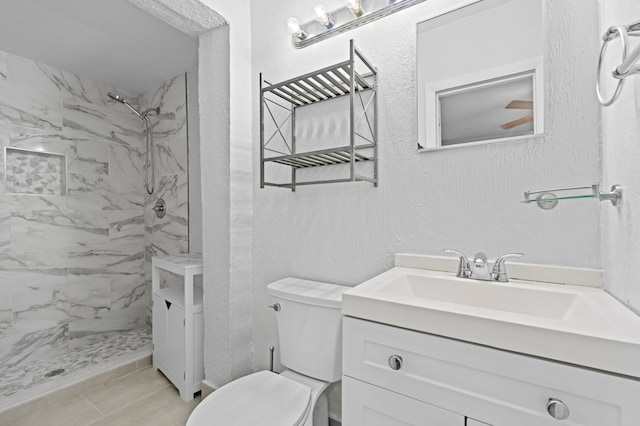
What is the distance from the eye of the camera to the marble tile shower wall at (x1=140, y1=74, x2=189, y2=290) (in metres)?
2.44

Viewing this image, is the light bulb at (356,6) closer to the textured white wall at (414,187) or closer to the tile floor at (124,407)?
the textured white wall at (414,187)

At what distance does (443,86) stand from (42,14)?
2.31 meters

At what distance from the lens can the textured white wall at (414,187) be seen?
3.07 feet

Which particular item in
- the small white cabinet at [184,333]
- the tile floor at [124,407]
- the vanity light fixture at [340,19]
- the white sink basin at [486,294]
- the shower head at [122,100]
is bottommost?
the tile floor at [124,407]

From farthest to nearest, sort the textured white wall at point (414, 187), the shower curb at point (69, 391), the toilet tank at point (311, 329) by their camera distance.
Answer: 1. the shower curb at point (69, 391)
2. the toilet tank at point (311, 329)
3. the textured white wall at point (414, 187)

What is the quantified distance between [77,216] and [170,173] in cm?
83

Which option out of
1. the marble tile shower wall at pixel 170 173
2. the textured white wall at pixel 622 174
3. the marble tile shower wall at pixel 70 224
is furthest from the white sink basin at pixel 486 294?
the marble tile shower wall at pixel 70 224

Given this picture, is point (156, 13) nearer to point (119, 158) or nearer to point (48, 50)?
point (48, 50)

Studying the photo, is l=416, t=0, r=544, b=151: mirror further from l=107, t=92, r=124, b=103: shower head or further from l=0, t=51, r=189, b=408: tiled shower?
l=107, t=92, r=124, b=103: shower head

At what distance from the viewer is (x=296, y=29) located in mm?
1453

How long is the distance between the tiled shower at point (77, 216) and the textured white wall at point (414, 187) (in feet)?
3.94

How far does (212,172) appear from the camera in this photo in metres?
1.67

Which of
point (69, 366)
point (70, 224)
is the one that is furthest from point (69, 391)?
point (70, 224)

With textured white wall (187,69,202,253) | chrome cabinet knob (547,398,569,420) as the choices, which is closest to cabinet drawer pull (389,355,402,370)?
chrome cabinet knob (547,398,569,420)
